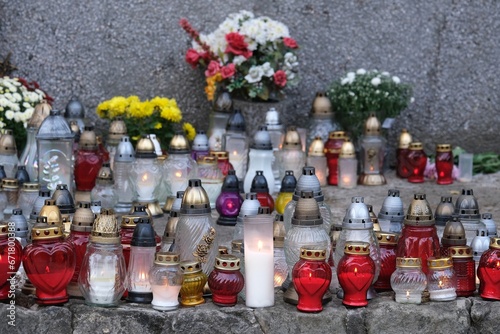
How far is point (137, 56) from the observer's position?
7.79 m

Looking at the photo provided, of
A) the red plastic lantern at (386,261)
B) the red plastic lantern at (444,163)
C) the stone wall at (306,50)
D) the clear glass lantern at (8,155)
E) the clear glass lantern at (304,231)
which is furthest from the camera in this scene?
the stone wall at (306,50)

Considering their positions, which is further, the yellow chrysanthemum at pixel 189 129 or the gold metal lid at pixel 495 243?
the yellow chrysanthemum at pixel 189 129

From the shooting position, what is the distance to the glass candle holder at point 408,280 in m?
4.67

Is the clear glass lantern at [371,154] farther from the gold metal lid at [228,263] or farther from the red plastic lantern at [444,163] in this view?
the gold metal lid at [228,263]

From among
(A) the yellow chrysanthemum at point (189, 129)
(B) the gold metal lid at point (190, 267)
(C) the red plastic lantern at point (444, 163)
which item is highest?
(A) the yellow chrysanthemum at point (189, 129)

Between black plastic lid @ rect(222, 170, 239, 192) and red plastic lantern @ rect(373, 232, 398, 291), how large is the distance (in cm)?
112

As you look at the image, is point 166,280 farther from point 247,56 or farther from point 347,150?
point 247,56

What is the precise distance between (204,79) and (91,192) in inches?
74.9

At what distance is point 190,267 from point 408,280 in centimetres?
85

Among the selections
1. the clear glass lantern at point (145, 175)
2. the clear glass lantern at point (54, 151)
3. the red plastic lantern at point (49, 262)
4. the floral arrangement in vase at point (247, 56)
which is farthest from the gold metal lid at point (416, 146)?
the red plastic lantern at point (49, 262)

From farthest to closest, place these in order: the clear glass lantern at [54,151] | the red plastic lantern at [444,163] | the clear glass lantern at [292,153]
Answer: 1. the red plastic lantern at [444,163]
2. the clear glass lantern at [292,153]
3. the clear glass lantern at [54,151]

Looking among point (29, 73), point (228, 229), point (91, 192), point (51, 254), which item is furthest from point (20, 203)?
point (29, 73)

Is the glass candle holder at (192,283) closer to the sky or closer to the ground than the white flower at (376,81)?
closer to the ground

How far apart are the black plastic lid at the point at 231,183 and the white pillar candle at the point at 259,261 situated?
45.0 inches
